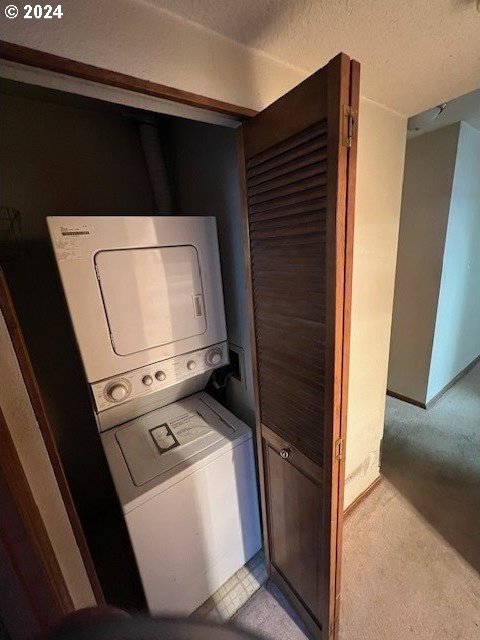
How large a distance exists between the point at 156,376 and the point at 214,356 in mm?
324

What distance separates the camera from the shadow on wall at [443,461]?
5.71 ft

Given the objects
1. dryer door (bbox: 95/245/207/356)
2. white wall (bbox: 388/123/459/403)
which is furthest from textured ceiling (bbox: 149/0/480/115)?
white wall (bbox: 388/123/459/403)

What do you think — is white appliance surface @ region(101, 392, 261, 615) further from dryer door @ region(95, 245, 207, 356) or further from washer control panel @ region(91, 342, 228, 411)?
dryer door @ region(95, 245, 207, 356)

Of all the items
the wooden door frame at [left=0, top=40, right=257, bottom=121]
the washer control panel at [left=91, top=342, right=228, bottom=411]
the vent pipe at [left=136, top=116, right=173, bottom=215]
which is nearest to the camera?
the wooden door frame at [left=0, top=40, right=257, bottom=121]

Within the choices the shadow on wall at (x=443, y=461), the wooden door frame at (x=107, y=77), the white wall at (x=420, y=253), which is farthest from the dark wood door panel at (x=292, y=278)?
the white wall at (x=420, y=253)

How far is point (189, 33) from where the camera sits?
79 centimetres

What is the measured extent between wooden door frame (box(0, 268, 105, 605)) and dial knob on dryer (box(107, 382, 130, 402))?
0.33 meters

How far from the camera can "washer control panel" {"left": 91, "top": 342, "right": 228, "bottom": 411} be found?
1161 mm

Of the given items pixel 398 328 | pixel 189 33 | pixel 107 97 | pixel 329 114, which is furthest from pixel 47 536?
pixel 398 328

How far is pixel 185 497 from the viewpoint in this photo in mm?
1176

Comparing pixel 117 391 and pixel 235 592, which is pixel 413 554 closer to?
pixel 235 592

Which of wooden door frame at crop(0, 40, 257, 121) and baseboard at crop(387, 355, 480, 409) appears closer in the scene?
wooden door frame at crop(0, 40, 257, 121)

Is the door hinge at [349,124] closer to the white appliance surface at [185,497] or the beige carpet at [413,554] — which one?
the white appliance surface at [185,497]

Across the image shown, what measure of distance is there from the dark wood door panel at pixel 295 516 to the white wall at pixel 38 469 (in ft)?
2.67
